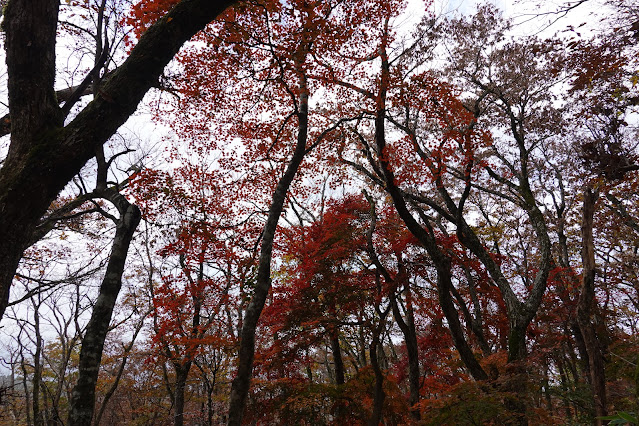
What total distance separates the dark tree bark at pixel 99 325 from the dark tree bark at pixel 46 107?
32.9 inches

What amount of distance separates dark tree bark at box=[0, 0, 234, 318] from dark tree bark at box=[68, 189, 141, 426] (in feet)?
2.74

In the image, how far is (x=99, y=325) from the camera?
136 inches

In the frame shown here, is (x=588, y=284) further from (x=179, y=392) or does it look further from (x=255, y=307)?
(x=179, y=392)

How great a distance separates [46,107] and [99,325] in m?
2.16

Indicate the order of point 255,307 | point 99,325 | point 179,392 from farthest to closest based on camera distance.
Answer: point 179,392 → point 255,307 → point 99,325

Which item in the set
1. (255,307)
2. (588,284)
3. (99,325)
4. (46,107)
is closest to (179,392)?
(255,307)

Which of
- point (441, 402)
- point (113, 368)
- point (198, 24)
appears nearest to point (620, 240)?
point (441, 402)

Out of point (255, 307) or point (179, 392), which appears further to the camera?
point (179, 392)

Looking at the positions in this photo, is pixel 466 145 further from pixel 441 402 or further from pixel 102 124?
pixel 102 124

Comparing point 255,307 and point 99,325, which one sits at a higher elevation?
point 255,307

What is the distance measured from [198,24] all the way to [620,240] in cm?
1740

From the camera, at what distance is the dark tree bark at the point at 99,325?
10.6ft

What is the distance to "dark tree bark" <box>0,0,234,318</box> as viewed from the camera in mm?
2754

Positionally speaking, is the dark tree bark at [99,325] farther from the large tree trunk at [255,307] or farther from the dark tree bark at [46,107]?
the large tree trunk at [255,307]
